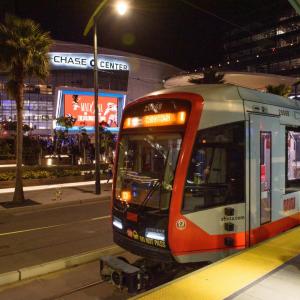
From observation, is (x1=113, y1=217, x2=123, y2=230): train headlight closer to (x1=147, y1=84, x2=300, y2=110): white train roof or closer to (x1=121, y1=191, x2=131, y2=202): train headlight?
(x1=121, y1=191, x2=131, y2=202): train headlight

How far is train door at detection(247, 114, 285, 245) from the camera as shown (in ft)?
22.9

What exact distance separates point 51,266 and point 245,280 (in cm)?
379

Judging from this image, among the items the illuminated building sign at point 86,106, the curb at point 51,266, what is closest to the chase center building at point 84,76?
the illuminated building sign at point 86,106

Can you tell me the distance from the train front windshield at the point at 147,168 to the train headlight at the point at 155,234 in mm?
325

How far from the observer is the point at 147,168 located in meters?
6.71

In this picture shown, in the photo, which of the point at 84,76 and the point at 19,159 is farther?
the point at 84,76

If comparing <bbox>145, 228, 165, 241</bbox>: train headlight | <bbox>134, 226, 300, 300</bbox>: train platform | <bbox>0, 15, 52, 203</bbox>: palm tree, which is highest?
<bbox>0, 15, 52, 203</bbox>: palm tree

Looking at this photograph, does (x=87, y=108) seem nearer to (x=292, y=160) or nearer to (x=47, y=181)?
(x=47, y=181)

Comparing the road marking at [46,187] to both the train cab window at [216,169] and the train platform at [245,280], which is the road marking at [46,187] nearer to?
the train cab window at [216,169]

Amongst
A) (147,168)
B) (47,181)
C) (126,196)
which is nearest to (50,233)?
(126,196)

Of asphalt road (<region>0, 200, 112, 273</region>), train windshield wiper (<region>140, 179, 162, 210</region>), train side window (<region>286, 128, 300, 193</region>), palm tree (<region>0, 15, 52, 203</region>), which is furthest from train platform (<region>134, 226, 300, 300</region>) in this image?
palm tree (<region>0, 15, 52, 203</region>)

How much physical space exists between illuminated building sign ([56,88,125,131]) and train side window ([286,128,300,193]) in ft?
107

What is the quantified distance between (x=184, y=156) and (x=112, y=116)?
37523 mm

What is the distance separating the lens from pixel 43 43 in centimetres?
1630
